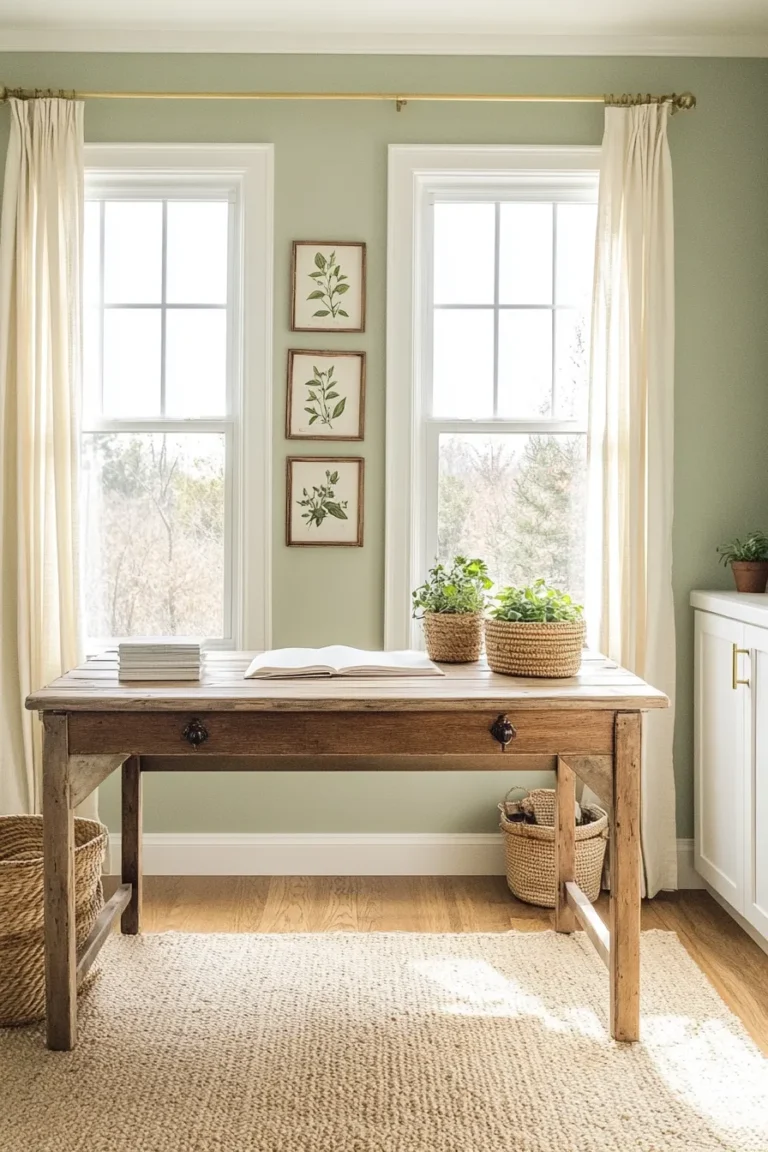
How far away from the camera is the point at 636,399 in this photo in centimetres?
332

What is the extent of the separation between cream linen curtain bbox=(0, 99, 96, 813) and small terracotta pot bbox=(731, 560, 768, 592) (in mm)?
2222

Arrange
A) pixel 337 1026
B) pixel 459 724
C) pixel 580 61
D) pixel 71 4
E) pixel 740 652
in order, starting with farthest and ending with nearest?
pixel 580 61
pixel 71 4
pixel 740 652
pixel 337 1026
pixel 459 724

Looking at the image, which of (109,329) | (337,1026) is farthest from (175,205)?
(337,1026)

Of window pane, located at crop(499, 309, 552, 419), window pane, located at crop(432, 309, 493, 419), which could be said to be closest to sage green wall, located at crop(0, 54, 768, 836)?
window pane, located at crop(432, 309, 493, 419)

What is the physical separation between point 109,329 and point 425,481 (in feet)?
4.10

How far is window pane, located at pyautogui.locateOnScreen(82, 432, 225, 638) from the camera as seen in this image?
11.5ft

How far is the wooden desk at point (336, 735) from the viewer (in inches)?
87.1

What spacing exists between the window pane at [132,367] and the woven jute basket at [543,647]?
1.71 m

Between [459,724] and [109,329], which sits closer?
[459,724]

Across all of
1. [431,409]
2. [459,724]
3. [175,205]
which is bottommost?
[459,724]

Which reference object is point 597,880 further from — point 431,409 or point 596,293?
point 596,293

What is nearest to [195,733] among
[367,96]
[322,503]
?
[322,503]

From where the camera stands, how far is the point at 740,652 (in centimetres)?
295

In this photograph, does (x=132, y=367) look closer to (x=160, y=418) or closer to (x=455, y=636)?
(x=160, y=418)
